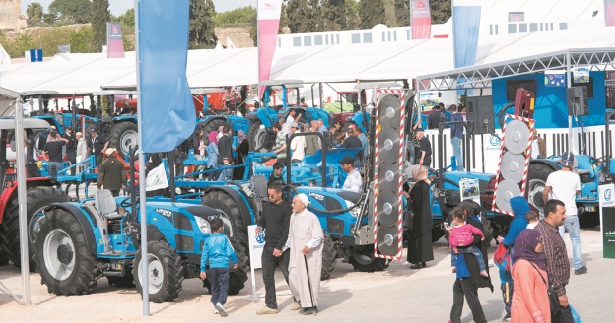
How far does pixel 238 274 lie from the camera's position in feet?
45.0

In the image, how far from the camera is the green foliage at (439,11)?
8962 centimetres

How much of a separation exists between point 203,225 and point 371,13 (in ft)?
242

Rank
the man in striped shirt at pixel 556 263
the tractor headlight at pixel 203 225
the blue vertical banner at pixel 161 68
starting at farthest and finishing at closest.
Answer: the tractor headlight at pixel 203 225
the blue vertical banner at pixel 161 68
the man in striped shirt at pixel 556 263

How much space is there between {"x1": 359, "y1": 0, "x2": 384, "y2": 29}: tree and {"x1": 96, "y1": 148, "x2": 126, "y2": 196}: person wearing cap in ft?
217

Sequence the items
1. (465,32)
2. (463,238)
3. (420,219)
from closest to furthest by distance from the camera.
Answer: (463,238) → (420,219) → (465,32)

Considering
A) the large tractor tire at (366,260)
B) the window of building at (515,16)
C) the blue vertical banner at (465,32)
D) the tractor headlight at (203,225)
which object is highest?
the window of building at (515,16)

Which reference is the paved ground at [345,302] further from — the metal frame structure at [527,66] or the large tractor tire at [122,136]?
the large tractor tire at [122,136]

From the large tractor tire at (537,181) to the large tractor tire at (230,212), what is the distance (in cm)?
498

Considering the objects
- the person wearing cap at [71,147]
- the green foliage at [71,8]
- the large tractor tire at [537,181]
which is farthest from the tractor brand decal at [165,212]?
the green foliage at [71,8]

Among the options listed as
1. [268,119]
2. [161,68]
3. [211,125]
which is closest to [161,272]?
[161,68]

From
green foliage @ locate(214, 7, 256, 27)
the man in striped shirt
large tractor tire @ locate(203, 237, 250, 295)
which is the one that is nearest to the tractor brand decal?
large tractor tire @ locate(203, 237, 250, 295)

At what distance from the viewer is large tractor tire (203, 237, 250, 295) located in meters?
13.6

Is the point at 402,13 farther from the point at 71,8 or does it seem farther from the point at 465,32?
the point at 71,8

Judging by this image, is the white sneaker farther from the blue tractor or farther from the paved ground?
the blue tractor
